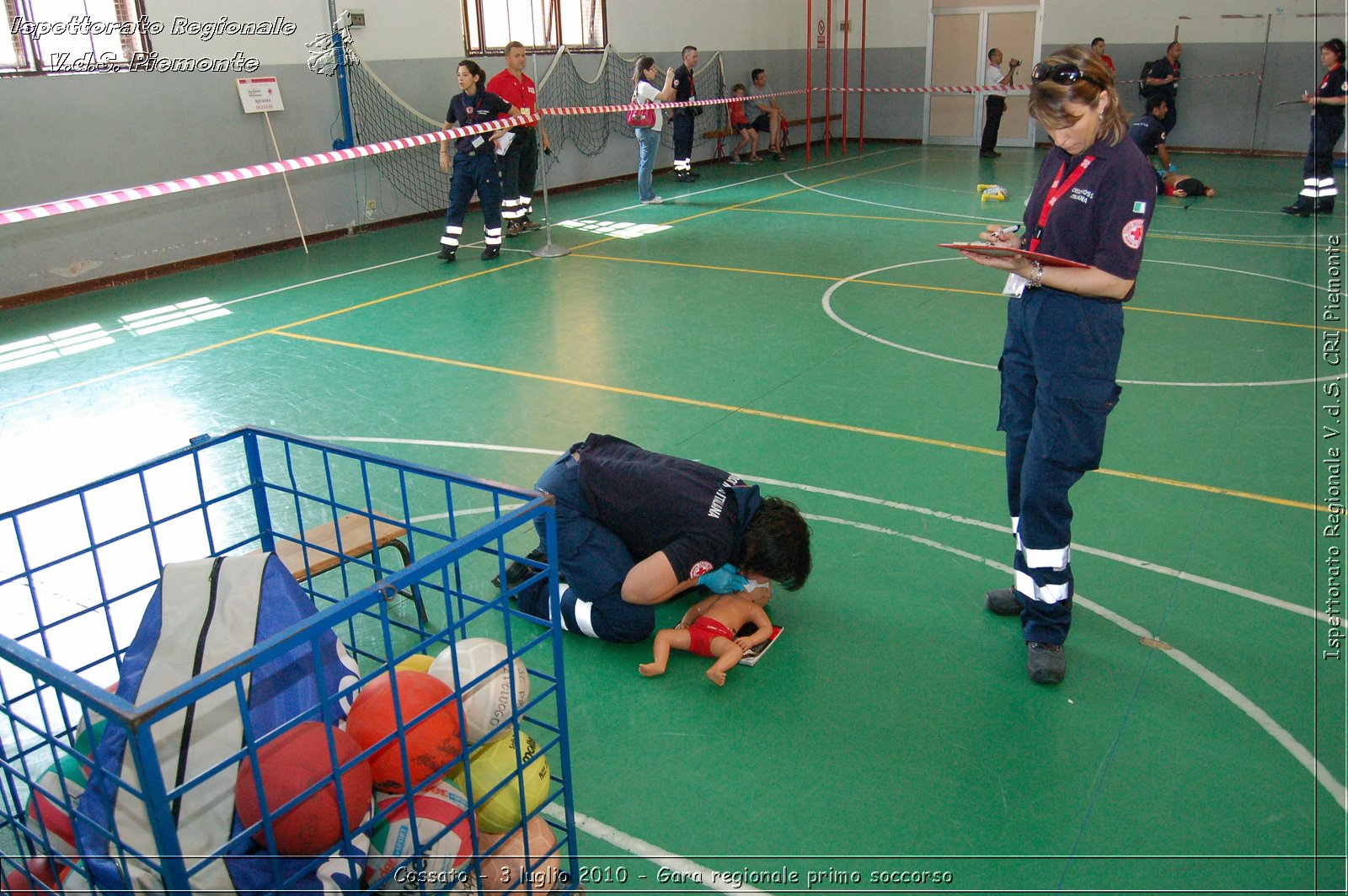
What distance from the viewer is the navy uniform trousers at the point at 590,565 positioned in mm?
3486

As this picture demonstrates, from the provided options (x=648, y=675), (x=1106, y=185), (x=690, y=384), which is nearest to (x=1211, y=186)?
(x=690, y=384)

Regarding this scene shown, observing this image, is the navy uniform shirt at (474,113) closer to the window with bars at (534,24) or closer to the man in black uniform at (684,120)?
the window with bars at (534,24)

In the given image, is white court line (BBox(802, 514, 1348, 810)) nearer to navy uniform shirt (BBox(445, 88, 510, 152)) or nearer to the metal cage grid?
the metal cage grid

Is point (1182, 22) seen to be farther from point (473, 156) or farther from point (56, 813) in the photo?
point (56, 813)

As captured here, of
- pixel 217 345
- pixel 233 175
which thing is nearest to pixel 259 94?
pixel 233 175

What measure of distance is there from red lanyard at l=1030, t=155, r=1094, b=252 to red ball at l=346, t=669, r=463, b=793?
7.99ft

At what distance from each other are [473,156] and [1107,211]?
312 inches

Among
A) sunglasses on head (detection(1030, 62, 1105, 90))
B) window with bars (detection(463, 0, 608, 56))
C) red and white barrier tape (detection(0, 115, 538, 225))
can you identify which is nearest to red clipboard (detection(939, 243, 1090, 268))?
sunglasses on head (detection(1030, 62, 1105, 90))

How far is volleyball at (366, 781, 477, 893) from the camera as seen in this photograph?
1936 mm

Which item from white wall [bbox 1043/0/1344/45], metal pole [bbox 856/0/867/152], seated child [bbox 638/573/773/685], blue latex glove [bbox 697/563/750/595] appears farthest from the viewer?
metal pole [bbox 856/0/867/152]

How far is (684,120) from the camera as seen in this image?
51.1 feet

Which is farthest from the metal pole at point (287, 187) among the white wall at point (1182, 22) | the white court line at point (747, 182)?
the white wall at point (1182, 22)

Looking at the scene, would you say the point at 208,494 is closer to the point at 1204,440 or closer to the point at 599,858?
the point at 599,858

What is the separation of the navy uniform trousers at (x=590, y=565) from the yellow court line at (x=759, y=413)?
2349 mm
